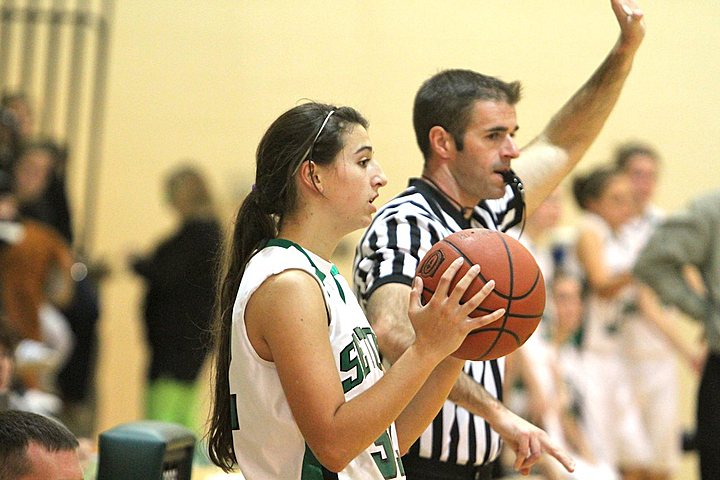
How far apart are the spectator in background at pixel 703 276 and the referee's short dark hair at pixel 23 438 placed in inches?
133

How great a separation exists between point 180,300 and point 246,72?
2.76 m

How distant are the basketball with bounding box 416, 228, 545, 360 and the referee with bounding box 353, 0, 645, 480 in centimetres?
44

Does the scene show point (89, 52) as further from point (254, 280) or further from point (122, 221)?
point (254, 280)

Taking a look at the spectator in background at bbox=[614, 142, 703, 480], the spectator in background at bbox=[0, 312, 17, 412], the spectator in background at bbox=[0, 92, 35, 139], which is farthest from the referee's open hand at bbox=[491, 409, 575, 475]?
the spectator in background at bbox=[0, 92, 35, 139]

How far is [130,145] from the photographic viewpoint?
10.3 metres

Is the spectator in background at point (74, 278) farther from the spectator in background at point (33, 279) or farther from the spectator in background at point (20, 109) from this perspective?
the spectator in background at point (20, 109)

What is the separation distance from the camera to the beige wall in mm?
10242

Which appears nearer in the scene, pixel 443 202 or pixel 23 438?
pixel 23 438

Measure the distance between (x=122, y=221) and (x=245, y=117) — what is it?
1432 mm

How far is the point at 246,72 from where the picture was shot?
10.4 m

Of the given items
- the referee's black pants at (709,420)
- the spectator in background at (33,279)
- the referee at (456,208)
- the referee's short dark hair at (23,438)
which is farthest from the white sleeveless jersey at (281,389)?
the spectator in background at (33,279)

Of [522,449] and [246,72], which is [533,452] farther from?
[246,72]

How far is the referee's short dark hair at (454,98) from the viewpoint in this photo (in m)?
3.67

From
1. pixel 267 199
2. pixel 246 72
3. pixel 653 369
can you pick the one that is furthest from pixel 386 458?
pixel 246 72
